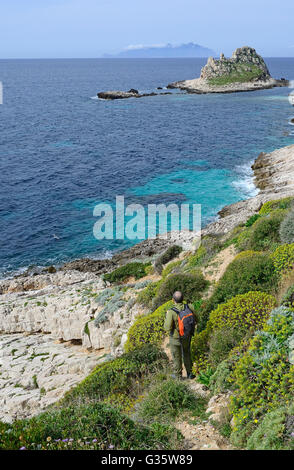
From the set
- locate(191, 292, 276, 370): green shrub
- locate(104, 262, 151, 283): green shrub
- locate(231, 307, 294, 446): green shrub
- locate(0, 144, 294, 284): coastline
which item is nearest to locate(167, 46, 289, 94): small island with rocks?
locate(0, 144, 294, 284): coastline

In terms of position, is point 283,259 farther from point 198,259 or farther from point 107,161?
point 107,161

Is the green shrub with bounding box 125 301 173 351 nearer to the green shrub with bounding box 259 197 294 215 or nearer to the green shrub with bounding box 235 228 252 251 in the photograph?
the green shrub with bounding box 235 228 252 251

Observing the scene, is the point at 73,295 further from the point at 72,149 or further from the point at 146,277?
the point at 72,149

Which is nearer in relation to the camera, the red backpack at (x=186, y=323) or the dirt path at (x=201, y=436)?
the dirt path at (x=201, y=436)

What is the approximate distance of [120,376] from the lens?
9.33m

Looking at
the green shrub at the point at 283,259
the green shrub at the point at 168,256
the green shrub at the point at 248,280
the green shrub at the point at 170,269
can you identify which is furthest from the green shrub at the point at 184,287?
the green shrub at the point at 168,256

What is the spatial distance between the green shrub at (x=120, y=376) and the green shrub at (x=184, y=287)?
2935mm

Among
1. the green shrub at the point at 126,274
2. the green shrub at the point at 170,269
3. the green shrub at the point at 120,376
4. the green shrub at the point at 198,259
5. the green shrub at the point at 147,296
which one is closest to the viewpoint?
the green shrub at the point at 120,376

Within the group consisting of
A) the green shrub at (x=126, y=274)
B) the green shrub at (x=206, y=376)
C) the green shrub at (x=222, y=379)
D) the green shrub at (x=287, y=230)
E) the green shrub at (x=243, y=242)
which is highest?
the green shrub at (x=287, y=230)

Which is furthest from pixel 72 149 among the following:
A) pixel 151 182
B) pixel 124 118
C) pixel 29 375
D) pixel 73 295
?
pixel 29 375

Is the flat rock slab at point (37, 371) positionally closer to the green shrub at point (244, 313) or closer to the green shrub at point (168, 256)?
the green shrub at point (244, 313)

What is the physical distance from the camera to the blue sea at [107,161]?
110 feet

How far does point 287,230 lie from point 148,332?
6.48 m
